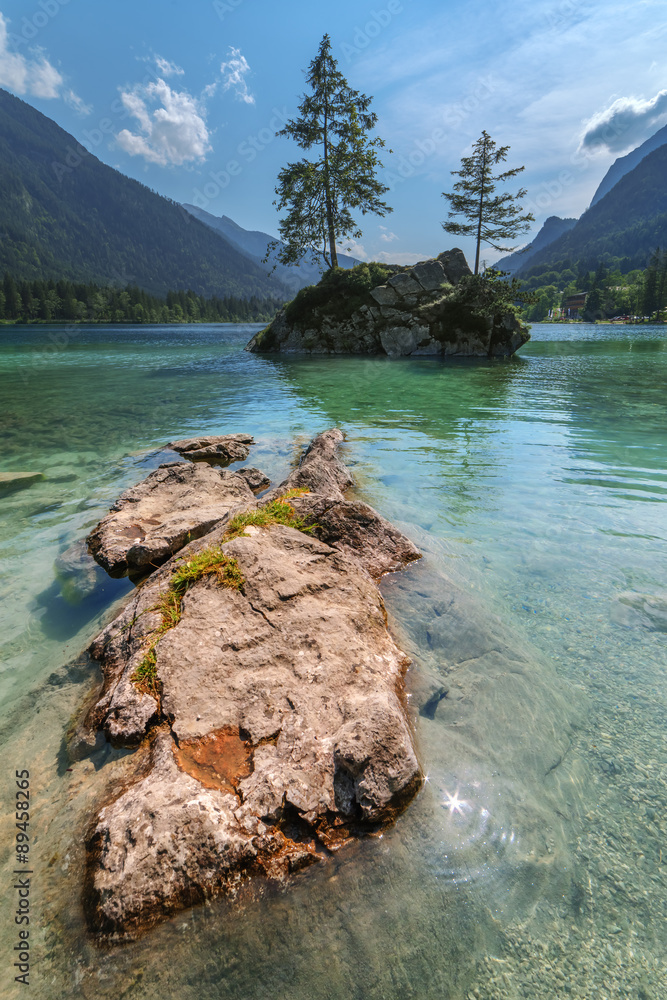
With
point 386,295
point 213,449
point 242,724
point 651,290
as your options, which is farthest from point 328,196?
point 651,290

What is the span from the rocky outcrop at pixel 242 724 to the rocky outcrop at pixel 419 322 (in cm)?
3810

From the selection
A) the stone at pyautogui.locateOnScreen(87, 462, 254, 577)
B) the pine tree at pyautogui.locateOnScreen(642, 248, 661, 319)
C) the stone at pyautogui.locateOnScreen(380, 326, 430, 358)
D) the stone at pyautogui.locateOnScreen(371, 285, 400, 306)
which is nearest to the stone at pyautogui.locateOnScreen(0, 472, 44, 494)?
the stone at pyautogui.locateOnScreen(87, 462, 254, 577)

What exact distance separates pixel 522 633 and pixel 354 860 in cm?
274

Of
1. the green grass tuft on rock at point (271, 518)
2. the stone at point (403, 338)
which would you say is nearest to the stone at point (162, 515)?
the green grass tuft on rock at point (271, 518)

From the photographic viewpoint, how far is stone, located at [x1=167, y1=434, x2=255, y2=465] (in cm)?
1177

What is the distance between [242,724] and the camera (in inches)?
125

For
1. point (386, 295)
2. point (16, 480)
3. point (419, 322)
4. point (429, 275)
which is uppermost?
point (429, 275)

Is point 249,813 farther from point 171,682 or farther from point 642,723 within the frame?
point 642,723

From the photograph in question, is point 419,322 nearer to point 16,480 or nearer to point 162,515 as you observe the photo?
point 16,480

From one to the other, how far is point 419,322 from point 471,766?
40488 millimetres

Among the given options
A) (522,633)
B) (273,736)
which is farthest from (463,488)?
(273,736)

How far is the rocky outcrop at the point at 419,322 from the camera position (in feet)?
124

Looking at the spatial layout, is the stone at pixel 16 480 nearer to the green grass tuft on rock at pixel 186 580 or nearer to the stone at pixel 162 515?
the stone at pixel 162 515

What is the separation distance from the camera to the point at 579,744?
10.8 feet
